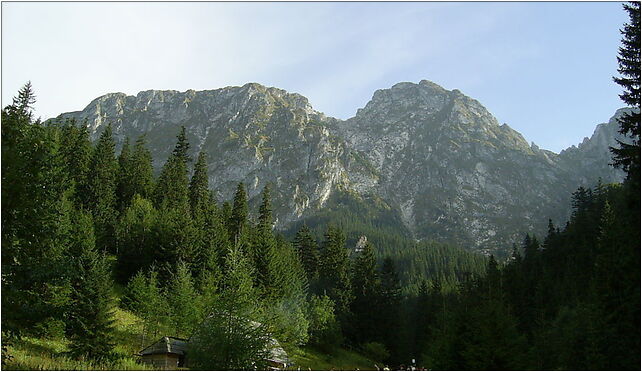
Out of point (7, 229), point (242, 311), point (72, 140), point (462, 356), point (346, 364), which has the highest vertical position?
point (72, 140)

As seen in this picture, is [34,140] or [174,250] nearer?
[34,140]

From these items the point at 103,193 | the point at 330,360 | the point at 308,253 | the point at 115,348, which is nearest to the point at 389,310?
the point at 330,360

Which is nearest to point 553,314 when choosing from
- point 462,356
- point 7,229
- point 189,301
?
point 462,356

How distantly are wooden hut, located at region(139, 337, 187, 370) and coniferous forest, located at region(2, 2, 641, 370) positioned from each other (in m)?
2.67

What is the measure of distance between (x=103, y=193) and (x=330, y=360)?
43803 mm

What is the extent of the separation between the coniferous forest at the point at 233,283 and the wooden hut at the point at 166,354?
8.76 ft

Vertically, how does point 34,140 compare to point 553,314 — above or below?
above

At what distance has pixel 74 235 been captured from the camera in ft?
171

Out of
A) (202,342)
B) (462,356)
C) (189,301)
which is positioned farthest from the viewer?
(189,301)

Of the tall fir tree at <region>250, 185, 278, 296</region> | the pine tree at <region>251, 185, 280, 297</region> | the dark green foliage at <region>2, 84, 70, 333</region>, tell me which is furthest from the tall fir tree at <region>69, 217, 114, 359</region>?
the pine tree at <region>251, 185, 280, 297</region>

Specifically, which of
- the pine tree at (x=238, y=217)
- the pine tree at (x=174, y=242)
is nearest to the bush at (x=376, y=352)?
the pine tree at (x=174, y=242)

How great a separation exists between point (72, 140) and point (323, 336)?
51.5 metres

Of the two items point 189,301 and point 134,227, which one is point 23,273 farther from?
point 134,227

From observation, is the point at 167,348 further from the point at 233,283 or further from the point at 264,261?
the point at 264,261
